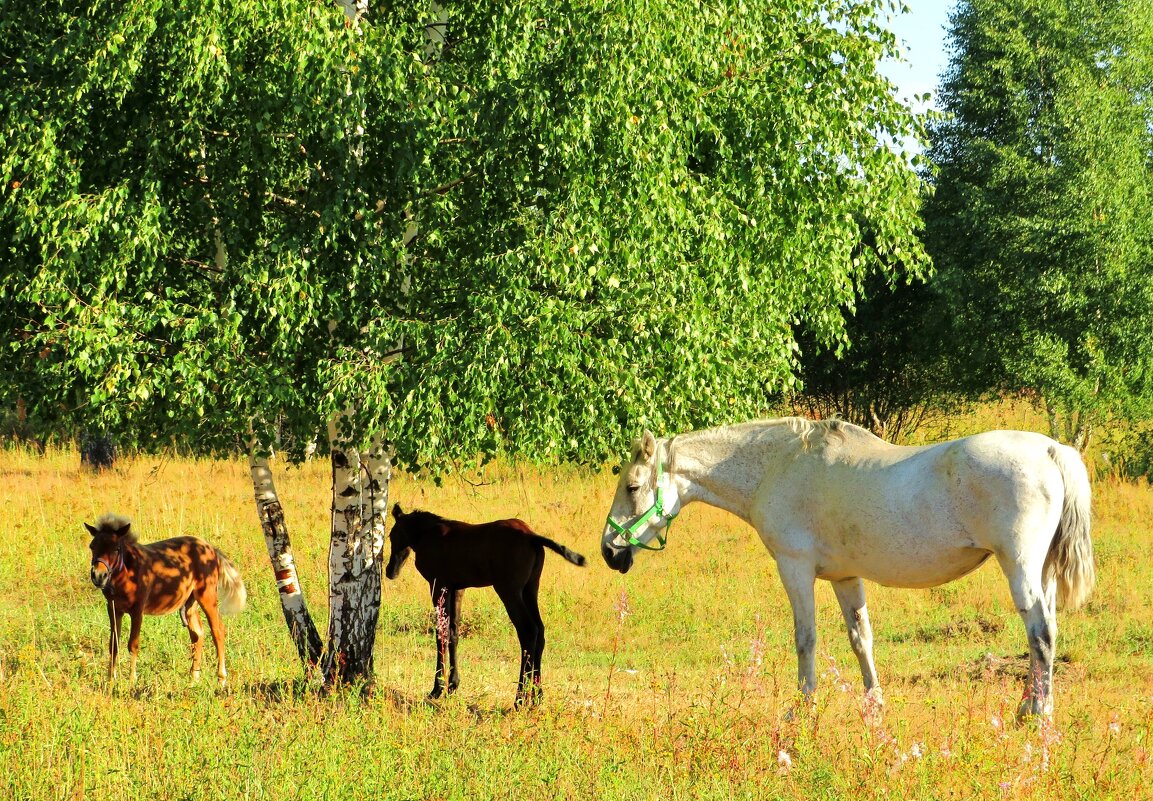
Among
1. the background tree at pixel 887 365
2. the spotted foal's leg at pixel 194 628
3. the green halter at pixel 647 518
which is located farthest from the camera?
the background tree at pixel 887 365

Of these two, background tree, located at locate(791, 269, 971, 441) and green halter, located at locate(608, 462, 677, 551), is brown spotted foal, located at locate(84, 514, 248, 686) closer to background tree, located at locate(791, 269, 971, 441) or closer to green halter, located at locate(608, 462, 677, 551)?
green halter, located at locate(608, 462, 677, 551)

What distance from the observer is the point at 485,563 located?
10.8m

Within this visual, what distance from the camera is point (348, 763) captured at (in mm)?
7430

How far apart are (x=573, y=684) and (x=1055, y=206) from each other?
20.8 meters

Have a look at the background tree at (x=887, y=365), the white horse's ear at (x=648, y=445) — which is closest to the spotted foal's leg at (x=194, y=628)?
the white horse's ear at (x=648, y=445)

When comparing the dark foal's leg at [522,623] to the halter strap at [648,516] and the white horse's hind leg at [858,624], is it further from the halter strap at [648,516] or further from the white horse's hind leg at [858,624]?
the white horse's hind leg at [858,624]

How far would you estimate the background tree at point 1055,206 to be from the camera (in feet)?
90.1

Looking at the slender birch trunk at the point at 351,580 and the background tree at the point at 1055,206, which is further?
the background tree at the point at 1055,206

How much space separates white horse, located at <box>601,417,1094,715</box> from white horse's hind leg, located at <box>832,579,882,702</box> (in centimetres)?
1

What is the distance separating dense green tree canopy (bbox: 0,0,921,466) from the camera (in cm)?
905

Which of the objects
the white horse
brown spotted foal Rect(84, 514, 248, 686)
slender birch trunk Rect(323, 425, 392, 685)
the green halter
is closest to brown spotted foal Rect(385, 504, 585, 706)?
slender birch trunk Rect(323, 425, 392, 685)

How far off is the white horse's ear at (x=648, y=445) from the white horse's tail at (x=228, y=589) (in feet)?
17.5

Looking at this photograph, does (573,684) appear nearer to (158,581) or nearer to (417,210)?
(158,581)

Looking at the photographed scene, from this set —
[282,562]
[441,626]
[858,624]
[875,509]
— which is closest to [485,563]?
[441,626]
